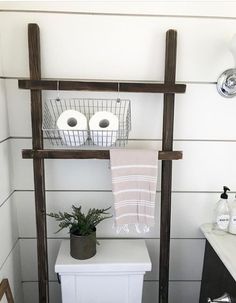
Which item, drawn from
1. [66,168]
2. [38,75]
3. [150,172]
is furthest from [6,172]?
[150,172]

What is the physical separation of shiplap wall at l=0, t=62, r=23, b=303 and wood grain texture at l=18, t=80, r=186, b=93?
17 cm

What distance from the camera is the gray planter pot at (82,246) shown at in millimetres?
1120

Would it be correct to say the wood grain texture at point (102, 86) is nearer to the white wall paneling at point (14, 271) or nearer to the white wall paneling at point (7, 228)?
the white wall paneling at point (7, 228)

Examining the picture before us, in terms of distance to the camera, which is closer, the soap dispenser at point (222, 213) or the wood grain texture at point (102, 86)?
the wood grain texture at point (102, 86)

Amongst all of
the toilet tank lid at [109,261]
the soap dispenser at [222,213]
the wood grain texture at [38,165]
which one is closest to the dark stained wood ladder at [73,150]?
the wood grain texture at [38,165]

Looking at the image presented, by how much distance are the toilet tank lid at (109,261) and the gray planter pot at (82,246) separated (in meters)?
0.02

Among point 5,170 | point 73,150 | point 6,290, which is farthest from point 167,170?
point 6,290

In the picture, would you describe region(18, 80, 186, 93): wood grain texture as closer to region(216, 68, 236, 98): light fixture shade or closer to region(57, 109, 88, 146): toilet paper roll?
region(57, 109, 88, 146): toilet paper roll

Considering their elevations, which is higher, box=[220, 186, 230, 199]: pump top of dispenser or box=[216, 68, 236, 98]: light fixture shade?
box=[216, 68, 236, 98]: light fixture shade

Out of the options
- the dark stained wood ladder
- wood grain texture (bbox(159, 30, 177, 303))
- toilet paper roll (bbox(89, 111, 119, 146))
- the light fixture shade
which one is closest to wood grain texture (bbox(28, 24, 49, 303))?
the dark stained wood ladder

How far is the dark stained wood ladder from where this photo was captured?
105 cm

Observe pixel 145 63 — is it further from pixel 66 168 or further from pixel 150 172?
pixel 66 168

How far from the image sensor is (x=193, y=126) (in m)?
1.20

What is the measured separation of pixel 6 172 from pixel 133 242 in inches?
25.7
